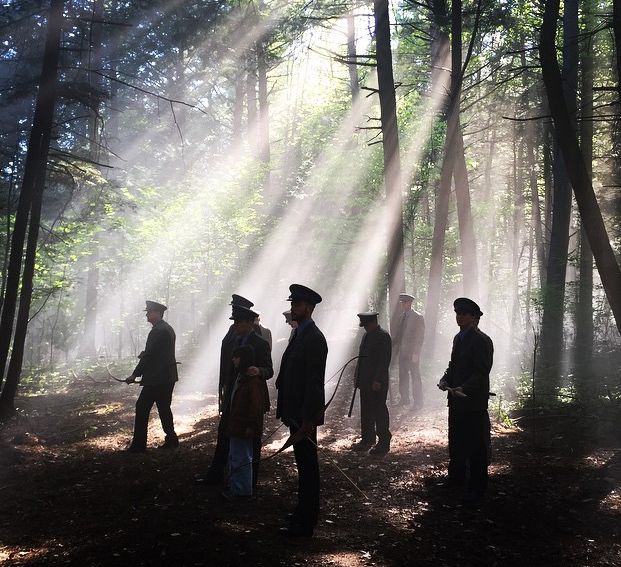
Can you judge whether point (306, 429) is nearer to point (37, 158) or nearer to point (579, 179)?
point (579, 179)

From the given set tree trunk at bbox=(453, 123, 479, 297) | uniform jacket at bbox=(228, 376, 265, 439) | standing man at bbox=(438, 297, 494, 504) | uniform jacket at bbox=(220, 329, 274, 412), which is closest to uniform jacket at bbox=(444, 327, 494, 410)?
standing man at bbox=(438, 297, 494, 504)

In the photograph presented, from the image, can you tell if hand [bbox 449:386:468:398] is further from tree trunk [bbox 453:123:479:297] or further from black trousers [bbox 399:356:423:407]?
tree trunk [bbox 453:123:479:297]

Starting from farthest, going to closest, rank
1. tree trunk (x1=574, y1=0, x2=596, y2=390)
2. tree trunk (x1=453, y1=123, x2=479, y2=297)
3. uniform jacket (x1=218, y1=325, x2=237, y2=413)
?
1. tree trunk (x1=453, y1=123, x2=479, y2=297)
2. tree trunk (x1=574, y1=0, x2=596, y2=390)
3. uniform jacket (x1=218, y1=325, x2=237, y2=413)

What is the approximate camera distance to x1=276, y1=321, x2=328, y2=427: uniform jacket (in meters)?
5.52

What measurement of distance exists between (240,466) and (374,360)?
347 cm

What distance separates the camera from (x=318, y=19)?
606 inches

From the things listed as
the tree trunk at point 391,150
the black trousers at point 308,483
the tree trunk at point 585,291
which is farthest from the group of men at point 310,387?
the tree trunk at point 585,291

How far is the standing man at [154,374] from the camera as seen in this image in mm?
9117

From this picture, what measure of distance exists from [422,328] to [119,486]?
819cm

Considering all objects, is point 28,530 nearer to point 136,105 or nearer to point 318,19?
point 318,19

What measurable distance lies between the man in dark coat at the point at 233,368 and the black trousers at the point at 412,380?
698cm

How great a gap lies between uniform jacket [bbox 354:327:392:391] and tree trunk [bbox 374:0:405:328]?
5.12 metres

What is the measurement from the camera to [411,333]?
537 inches

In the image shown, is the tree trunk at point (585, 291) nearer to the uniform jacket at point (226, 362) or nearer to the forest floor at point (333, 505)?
the forest floor at point (333, 505)
